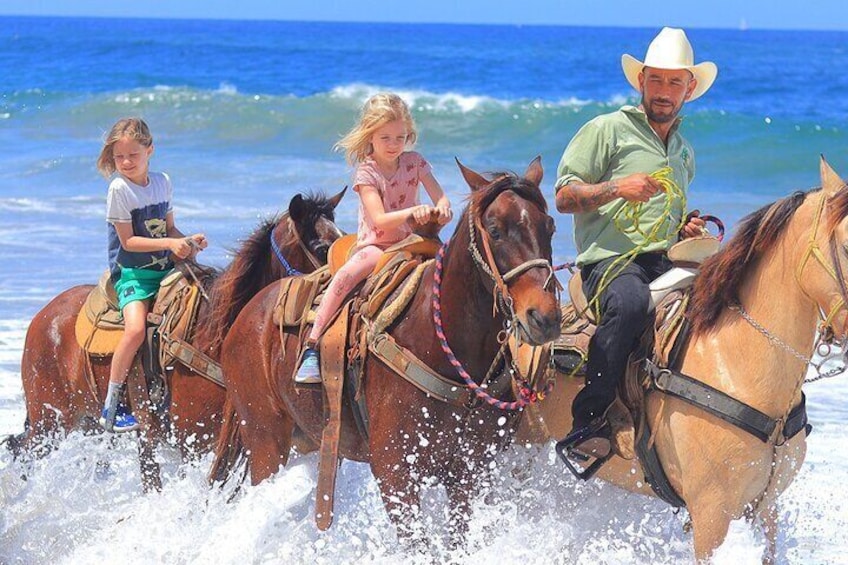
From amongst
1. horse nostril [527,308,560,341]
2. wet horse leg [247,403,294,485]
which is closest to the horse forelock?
horse nostril [527,308,560,341]

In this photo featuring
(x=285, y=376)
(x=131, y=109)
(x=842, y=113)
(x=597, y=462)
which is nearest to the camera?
(x=597, y=462)

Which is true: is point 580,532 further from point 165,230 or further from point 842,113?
point 842,113

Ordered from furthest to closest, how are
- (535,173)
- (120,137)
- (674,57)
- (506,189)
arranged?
(120,137) < (674,57) < (535,173) < (506,189)

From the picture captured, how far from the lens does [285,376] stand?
542 centimetres

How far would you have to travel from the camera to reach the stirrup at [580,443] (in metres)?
4.88

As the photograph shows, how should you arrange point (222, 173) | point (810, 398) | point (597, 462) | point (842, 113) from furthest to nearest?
point (842, 113) < point (222, 173) < point (810, 398) < point (597, 462)

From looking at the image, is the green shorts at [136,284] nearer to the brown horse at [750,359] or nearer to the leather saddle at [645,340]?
the leather saddle at [645,340]

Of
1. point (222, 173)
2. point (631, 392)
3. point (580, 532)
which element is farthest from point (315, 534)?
point (222, 173)

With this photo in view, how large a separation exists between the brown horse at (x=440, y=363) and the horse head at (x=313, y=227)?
0.42 m

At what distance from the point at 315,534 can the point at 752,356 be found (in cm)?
207

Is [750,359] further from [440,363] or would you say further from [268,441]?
[268,441]

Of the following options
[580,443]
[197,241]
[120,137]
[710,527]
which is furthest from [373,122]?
[710,527]

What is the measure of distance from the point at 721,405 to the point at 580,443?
1.94ft

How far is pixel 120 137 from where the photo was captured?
612 centimetres
